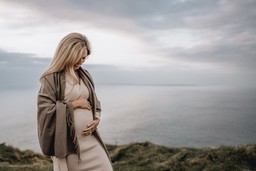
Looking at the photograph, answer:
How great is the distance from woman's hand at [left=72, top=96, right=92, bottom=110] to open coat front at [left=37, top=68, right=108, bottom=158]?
0.09 metres

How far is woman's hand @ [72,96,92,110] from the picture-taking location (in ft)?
12.1

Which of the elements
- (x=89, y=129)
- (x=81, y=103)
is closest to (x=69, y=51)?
(x=81, y=103)

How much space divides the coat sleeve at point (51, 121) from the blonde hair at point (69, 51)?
0.21 metres

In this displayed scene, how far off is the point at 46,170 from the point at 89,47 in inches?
272

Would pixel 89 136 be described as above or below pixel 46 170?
above

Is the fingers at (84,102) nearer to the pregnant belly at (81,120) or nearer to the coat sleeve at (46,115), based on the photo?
the pregnant belly at (81,120)

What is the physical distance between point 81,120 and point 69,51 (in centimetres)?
92

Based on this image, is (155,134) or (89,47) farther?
(155,134)

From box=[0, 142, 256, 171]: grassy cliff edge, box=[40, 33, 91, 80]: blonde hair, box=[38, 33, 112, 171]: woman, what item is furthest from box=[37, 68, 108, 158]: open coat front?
box=[0, 142, 256, 171]: grassy cliff edge

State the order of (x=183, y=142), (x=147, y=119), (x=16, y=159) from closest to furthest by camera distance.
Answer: (x=16, y=159) → (x=183, y=142) → (x=147, y=119)

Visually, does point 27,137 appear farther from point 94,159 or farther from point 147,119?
point 94,159

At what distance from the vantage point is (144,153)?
1054 cm

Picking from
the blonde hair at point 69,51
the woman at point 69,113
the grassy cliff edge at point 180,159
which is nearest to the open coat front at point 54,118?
the woman at point 69,113

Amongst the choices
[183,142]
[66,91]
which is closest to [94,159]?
[66,91]
